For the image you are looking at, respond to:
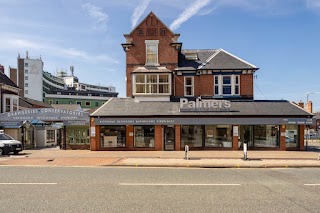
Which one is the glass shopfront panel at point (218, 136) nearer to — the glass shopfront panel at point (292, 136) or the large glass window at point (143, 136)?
the large glass window at point (143, 136)

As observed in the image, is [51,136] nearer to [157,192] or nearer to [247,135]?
[247,135]

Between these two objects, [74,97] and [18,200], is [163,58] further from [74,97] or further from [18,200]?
[74,97]

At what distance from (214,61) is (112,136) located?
1242cm

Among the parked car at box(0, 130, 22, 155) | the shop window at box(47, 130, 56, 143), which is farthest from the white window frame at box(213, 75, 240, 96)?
the shop window at box(47, 130, 56, 143)

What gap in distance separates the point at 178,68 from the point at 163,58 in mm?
1862

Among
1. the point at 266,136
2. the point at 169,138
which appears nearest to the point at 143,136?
the point at 169,138

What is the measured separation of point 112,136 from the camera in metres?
24.2

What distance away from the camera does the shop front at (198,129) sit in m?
23.2

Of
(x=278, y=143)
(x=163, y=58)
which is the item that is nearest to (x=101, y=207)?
(x=278, y=143)

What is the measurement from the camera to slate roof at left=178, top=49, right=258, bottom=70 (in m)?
26.7

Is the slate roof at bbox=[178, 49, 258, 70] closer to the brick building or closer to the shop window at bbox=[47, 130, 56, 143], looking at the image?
the brick building

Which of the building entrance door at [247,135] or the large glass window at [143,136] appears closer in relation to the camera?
the large glass window at [143,136]

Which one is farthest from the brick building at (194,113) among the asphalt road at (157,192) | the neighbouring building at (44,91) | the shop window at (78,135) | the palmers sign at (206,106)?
the neighbouring building at (44,91)

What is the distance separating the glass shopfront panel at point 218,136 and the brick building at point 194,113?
85 mm
